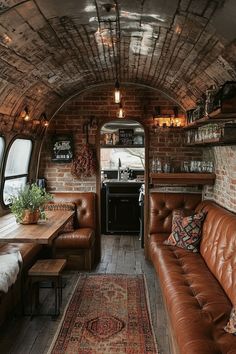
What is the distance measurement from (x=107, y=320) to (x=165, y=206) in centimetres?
234

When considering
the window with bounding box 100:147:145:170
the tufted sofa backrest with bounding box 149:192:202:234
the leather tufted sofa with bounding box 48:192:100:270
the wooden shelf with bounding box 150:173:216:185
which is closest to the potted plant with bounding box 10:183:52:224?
the leather tufted sofa with bounding box 48:192:100:270

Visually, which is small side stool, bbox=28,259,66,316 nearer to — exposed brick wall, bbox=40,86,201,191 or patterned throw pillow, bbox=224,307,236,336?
patterned throw pillow, bbox=224,307,236,336

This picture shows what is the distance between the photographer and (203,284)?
3.50 m

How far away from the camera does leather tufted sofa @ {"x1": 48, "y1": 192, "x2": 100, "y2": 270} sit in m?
5.42

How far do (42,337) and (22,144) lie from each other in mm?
→ 3230

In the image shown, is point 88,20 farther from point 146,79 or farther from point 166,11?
point 146,79

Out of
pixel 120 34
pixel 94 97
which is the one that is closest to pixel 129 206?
pixel 94 97

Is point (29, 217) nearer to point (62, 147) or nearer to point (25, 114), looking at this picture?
point (25, 114)

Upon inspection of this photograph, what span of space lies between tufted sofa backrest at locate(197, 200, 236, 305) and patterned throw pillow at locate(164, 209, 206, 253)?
0.32 ft

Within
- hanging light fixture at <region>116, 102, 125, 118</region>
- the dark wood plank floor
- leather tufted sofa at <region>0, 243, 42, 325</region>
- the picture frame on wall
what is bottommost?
the dark wood plank floor

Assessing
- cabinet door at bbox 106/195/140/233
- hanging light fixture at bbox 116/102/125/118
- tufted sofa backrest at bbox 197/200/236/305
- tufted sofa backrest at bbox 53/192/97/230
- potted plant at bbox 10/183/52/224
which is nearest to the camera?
tufted sofa backrest at bbox 197/200/236/305

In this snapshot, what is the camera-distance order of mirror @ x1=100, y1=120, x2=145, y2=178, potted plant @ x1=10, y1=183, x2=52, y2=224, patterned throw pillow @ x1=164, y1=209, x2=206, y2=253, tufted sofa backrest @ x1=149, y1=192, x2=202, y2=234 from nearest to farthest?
potted plant @ x1=10, y1=183, x2=52, y2=224
patterned throw pillow @ x1=164, y1=209, x2=206, y2=253
tufted sofa backrest @ x1=149, y1=192, x2=202, y2=234
mirror @ x1=100, y1=120, x2=145, y2=178

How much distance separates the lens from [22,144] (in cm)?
580

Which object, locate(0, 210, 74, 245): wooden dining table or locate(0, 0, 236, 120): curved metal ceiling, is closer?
locate(0, 0, 236, 120): curved metal ceiling
